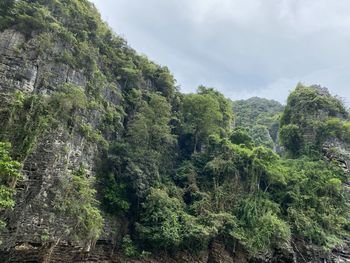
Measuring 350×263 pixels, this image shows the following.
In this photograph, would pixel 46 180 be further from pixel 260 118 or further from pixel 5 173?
pixel 260 118

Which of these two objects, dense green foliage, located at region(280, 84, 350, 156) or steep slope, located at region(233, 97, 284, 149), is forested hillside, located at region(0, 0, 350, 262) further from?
steep slope, located at region(233, 97, 284, 149)

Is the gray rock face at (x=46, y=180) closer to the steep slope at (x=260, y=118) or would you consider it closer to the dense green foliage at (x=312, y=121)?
the dense green foliage at (x=312, y=121)

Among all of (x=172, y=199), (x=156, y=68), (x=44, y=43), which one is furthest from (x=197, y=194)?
(x=44, y=43)

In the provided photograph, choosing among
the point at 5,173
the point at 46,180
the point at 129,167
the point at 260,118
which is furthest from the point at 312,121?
the point at 5,173

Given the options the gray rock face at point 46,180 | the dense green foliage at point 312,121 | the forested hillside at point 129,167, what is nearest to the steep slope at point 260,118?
the dense green foliage at point 312,121

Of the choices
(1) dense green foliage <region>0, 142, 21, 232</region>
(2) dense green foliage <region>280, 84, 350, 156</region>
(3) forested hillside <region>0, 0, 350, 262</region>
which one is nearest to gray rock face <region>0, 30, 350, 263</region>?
(3) forested hillside <region>0, 0, 350, 262</region>

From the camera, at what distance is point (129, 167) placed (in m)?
14.6

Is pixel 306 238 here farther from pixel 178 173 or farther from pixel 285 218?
pixel 178 173

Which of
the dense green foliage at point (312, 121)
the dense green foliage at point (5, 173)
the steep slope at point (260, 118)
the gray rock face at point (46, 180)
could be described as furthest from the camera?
the steep slope at point (260, 118)

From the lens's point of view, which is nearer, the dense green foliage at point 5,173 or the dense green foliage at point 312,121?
the dense green foliage at point 5,173

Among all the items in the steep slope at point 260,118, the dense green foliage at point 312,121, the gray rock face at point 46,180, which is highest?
the steep slope at point 260,118

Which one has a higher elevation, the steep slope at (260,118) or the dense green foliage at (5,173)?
the steep slope at (260,118)

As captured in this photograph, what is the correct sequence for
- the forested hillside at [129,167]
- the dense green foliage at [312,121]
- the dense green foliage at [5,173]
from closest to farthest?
the dense green foliage at [5,173] → the forested hillside at [129,167] → the dense green foliage at [312,121]

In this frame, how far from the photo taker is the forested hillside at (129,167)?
10.3 meters
